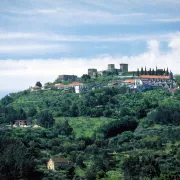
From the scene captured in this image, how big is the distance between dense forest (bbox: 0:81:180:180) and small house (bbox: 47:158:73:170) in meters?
1.05

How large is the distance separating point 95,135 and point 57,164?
2272 centimetres

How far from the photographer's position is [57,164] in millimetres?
68875

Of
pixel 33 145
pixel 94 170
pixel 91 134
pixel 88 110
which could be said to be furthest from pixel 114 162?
pixel 88 110

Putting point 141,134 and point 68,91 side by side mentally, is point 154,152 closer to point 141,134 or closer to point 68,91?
point 141,134

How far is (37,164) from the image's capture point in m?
70.1

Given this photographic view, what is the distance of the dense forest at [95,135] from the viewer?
6175 centimetres

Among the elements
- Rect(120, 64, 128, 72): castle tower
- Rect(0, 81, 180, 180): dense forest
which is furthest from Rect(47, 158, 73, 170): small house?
Rect(120, 64, 128, 72): castle tower

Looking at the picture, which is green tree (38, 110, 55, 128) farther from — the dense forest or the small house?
the small house

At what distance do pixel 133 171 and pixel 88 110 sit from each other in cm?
5030

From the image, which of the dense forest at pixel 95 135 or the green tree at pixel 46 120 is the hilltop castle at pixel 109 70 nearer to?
the dense forest at pixel 95 135

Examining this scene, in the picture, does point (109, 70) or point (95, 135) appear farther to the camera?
point (109, 70)

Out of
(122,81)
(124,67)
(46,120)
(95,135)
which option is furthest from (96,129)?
(124,67)

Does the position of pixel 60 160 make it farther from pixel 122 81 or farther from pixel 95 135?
pixel 122 81

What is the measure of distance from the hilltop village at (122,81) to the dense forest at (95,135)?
5.22 m
